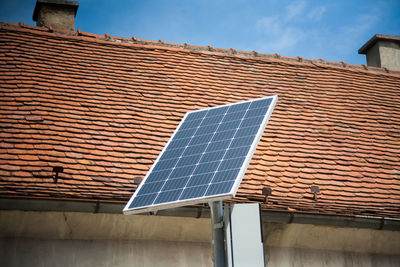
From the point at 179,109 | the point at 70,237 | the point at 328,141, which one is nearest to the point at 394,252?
the point at 328,141

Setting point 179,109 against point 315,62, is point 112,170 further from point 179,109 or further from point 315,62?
point 315,62

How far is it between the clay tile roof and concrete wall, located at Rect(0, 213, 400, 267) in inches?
16.1

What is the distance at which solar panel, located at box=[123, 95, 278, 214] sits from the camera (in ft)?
17.4

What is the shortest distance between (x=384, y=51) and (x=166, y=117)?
8.02 meters

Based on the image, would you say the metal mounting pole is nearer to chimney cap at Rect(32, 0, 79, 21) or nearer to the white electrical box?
the white electrical box

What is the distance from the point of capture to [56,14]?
42.2ft

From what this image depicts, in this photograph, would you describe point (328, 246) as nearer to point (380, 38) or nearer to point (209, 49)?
point (209, 49)

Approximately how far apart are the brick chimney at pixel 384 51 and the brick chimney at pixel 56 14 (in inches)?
308

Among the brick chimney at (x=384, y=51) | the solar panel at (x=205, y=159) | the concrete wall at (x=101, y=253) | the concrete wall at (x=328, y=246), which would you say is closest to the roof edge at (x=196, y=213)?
the concrete wall at (x=328, y=246)

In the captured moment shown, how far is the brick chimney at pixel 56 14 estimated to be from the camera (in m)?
12.8

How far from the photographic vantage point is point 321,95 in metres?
11.8

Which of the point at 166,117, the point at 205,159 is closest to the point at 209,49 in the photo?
the point at 166,117

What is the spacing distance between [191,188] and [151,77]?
19.7 ft

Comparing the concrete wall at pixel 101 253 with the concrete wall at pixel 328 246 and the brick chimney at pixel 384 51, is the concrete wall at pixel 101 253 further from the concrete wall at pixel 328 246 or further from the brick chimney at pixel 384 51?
the brick chimney at pixel 384 51
